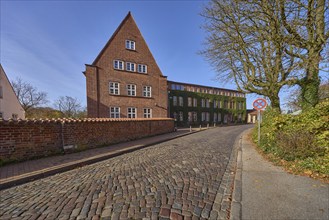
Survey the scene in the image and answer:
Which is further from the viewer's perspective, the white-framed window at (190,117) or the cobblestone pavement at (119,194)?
the white-framed window at (190,117)

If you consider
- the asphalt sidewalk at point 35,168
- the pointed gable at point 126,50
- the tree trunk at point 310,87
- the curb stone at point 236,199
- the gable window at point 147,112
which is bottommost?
the asphalt sidewalk at point 35,168

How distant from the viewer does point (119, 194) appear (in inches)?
132

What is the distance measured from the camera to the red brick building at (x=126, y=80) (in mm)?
17656

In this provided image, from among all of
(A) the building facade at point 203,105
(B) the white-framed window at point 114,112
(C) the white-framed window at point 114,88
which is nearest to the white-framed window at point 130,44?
(C) the white-framed window at point 114,88

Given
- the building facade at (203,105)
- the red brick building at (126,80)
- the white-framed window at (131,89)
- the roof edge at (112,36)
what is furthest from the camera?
the building facade at (203,105)

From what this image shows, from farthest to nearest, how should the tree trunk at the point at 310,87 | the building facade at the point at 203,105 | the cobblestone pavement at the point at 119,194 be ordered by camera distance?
the building facade at the point at 203,105
the tree trunk at the point at 310,87
the cobblestone pavement at the point at 119,194

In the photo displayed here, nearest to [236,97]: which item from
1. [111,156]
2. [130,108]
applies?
[130,108]

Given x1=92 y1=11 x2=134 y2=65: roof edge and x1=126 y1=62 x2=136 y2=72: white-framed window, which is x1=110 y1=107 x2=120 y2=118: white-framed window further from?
x1=92 y1=11 x2=134 y2=65: roof edge

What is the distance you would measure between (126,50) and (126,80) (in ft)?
13.6

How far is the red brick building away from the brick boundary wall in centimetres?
851

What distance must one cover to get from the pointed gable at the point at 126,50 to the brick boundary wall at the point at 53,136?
11374 mm

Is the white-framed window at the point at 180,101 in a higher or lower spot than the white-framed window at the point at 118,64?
lower

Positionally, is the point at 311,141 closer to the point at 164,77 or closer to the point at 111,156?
the point at 111,156

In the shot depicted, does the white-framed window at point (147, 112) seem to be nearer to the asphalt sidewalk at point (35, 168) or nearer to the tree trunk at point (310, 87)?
the asphalt sidewalk at point (35, 168)
